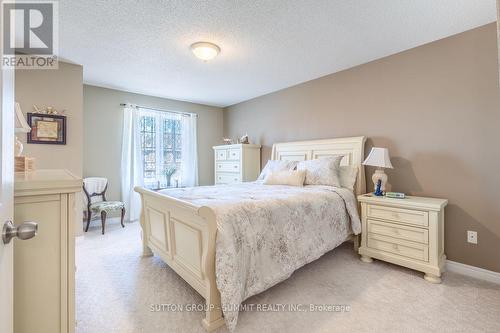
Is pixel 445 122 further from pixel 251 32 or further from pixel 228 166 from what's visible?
pixel 228 166

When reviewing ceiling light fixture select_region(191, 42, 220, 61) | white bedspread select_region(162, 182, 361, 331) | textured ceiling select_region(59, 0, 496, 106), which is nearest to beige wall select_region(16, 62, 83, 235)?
textured ceiling select_region(59, 0, 496, 106)

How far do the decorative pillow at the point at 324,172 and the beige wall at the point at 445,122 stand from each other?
18.7 inches

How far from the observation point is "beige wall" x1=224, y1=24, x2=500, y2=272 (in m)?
2.21

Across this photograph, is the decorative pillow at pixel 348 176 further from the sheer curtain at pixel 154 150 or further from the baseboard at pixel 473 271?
the sheer curtain at pixel 154 150

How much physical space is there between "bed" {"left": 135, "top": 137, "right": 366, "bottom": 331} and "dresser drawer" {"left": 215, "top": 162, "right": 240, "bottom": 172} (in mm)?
2028

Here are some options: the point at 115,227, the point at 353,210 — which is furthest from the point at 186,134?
the point at 353,210

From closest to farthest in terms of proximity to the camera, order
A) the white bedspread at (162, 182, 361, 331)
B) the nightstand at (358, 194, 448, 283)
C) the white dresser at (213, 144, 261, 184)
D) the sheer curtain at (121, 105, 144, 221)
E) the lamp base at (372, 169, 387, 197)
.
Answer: the white bedspread at (162, 182, 361, 331)
the nightstand at (358, 194, 448, 283)
the lamp base at (372, 169, 387, 197)
the sheer curtain at (121, 105, 144, 221)
the white dresser at (213, 144, 261, 184)

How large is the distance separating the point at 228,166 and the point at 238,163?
1.11 feet

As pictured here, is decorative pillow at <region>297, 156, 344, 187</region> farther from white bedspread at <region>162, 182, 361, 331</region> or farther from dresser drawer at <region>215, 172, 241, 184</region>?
dresser drawer at <region>215, 172, 241, 184</region>

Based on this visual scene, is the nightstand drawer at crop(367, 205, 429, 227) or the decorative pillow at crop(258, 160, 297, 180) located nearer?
the nightstand drawer at crop(367, 205, 429, 227)

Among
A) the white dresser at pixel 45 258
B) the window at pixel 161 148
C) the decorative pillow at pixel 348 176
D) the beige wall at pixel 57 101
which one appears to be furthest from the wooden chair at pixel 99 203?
the decorative pillow at pixel 348 176

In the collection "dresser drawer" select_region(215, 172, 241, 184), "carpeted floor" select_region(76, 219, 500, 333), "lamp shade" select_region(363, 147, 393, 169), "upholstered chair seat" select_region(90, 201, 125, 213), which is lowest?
"carpeted floor" select_region(76, 219, 500, 333)

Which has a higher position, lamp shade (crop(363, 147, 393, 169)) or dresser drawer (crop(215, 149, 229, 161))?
dresser drawer (crop(215, 149, 229, 161))

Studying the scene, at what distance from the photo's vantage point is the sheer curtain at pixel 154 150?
13.9 feet
